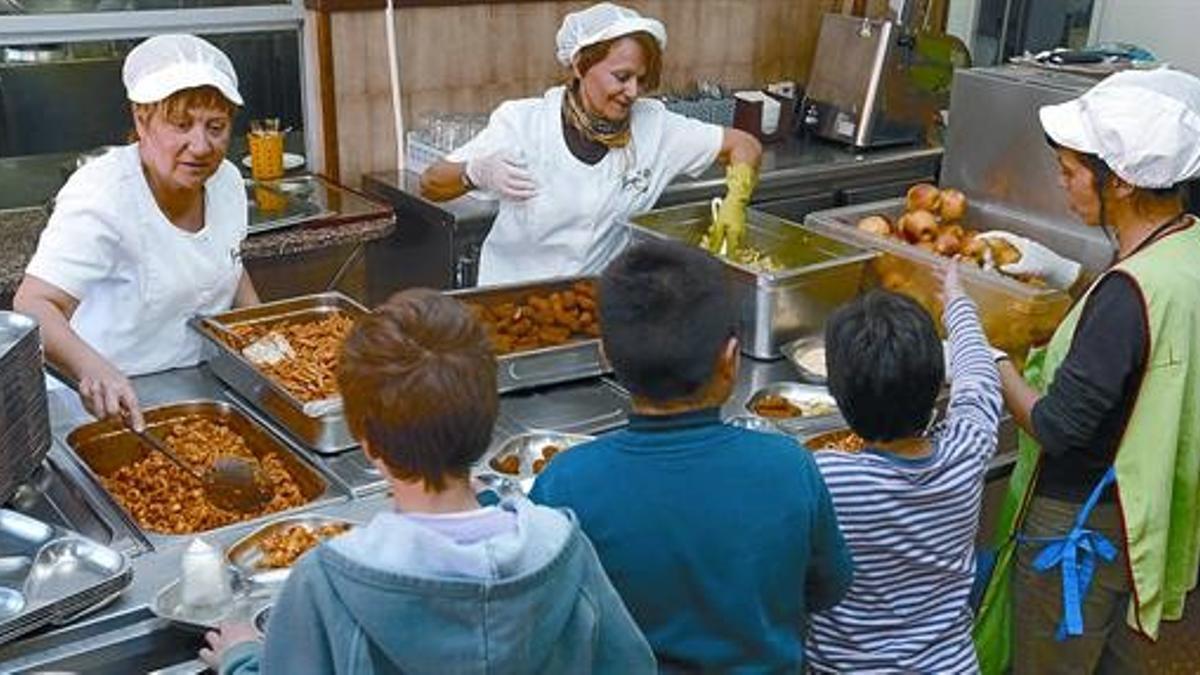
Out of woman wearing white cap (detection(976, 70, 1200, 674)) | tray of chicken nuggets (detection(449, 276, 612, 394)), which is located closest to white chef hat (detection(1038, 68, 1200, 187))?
woman wearing white cap (detection(976, 70, 1200, 674))

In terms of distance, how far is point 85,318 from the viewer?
2014 mm

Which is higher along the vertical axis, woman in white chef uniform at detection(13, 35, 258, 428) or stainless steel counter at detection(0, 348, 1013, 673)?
woman in white chef uniform at detection(13, 35, 258, 428)

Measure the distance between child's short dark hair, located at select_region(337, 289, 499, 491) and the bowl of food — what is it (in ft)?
3.62

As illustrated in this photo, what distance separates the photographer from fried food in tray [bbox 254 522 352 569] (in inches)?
57.1

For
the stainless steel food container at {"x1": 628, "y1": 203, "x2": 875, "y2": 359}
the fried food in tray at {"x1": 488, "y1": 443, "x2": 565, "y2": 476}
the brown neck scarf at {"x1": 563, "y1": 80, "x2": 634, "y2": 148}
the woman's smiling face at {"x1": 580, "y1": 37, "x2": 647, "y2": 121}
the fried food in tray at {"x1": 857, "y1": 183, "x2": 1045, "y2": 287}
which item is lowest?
the fried food in tray at {"x1": 488, "y1": 443, "x2": 565, "y2": 476}

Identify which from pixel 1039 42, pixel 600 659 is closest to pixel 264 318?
pixel 600 659

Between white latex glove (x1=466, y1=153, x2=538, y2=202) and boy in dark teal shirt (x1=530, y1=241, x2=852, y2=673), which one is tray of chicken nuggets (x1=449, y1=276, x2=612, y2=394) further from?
boy in dark teal shirt (x1=530, y1=241, x2=852, y2=673)

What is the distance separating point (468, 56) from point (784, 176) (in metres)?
1.04

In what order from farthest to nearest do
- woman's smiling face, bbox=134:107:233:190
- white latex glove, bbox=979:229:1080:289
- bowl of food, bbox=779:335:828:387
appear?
white latex glove, bbox=979:229:1080:289, bowl of food, bbox=779:335:828:387, woman's smiling face, bbox=134:107:233:190

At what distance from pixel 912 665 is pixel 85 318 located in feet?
4.80

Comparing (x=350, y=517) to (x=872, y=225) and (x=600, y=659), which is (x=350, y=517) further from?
(x=872, y=225)

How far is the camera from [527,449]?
1777 mm

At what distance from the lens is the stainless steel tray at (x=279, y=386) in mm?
1697

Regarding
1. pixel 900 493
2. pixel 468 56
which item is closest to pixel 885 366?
pixel 900 493
